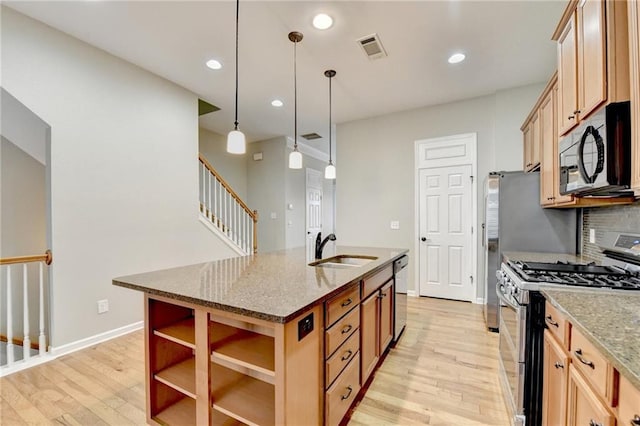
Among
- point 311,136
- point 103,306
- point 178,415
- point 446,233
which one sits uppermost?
point 311,136

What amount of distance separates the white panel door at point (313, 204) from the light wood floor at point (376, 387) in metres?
4.20

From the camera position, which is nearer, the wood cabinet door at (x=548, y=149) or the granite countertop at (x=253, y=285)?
the granite countertop at (x=253, y=285)

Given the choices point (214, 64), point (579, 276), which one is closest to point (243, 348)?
point (579, 276)

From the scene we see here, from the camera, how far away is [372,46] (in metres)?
2.79

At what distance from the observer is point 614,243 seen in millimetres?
1967

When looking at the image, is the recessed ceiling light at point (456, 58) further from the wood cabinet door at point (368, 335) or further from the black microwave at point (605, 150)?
the wood cabinet door at point (368, 335)

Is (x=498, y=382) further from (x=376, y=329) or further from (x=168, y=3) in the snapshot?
(x=168, y=3)

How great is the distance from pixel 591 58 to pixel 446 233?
304 cm

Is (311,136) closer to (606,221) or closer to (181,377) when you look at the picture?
(606,221)

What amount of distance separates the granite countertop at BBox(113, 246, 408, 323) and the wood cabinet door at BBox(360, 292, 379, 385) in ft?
0.91

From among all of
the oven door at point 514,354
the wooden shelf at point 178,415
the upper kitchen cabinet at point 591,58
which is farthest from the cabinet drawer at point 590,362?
the wooden shelf at point 178,415

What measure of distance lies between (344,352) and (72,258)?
107 inches

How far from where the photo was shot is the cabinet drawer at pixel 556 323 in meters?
1.22

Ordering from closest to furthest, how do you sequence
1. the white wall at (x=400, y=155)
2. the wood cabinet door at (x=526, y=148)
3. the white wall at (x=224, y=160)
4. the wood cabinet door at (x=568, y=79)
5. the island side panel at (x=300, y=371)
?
the island side panel at (x=300, y=371), the wood cabinet door at (x=568, y=79), the wood cabinet door at (x=526, y=148), the white wall at (x=400, y=155), the white wall at (x=224, y=160)
